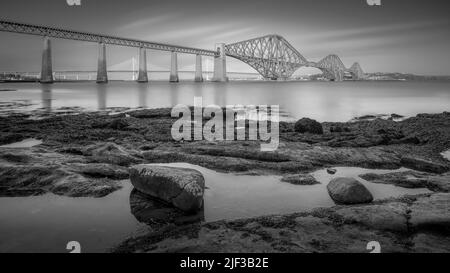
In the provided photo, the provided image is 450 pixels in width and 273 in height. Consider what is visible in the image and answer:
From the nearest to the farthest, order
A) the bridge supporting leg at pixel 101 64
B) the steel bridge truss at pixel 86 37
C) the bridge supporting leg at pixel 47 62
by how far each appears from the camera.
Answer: the steel bridge truss at pixel 86 37 < the bridge supporting leg at pixel 47 62 < the bridge supporting leg at pixel 101 64

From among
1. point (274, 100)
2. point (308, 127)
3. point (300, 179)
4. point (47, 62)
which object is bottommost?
point (300, 179)

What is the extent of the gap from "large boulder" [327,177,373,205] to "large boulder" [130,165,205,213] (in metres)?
2.02

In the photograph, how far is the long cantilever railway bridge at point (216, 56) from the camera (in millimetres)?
69550

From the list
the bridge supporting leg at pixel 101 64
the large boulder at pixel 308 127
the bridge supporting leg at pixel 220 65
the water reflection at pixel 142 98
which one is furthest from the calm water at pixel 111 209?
the bridge supporting leg at pixel 220 65

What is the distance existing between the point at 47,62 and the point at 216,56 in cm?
5854

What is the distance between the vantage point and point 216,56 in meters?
114

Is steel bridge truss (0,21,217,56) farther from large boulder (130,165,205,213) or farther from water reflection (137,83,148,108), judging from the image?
large boulder (130,165,205,213)

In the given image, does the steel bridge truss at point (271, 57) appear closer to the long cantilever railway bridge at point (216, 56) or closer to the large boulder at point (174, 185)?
the long cantilever railway bridge at point (216, 56)

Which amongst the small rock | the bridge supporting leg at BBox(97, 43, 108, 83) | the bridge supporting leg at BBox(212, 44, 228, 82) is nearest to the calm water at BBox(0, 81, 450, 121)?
the small rock

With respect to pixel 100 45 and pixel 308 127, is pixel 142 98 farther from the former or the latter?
pixel 100 45

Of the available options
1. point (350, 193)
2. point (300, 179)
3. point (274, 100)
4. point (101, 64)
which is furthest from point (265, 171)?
point (101, 64)

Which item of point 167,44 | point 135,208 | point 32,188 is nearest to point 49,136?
point 32,188

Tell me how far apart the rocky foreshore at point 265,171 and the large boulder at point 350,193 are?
209mm

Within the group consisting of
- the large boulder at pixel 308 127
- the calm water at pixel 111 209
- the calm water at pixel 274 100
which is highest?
the calm water at pixel 274 100
